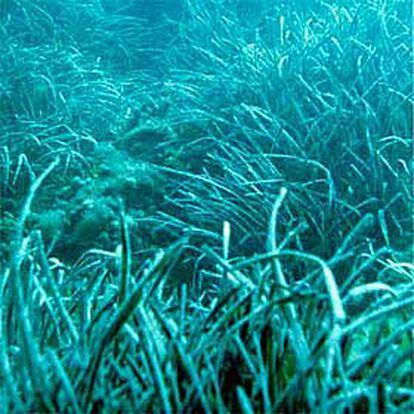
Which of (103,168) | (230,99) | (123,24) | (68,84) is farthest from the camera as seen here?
(123,24)

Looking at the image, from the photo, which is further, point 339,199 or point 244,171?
point 244,171

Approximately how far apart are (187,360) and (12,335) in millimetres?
549

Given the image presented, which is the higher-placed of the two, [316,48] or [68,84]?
[68,84]

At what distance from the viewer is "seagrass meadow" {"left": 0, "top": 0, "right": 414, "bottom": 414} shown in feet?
4.65

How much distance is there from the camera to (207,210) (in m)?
3.09

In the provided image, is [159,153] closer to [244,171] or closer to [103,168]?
[103,168]

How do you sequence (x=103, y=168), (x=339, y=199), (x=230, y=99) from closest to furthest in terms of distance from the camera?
1. (x=339, y=199)
2. (x=103, y=168)
3. (x=230, y=99)

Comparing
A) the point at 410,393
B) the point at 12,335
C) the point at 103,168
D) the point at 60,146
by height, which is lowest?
the point at 410,393

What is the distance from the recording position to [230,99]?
155 inches

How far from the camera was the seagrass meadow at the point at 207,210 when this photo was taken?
55.8 inches

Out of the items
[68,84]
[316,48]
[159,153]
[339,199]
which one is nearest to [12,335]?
[339,199]

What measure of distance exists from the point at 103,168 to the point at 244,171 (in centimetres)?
79

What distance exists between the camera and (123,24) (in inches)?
242

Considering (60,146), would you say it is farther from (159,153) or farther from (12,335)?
(12,335)
